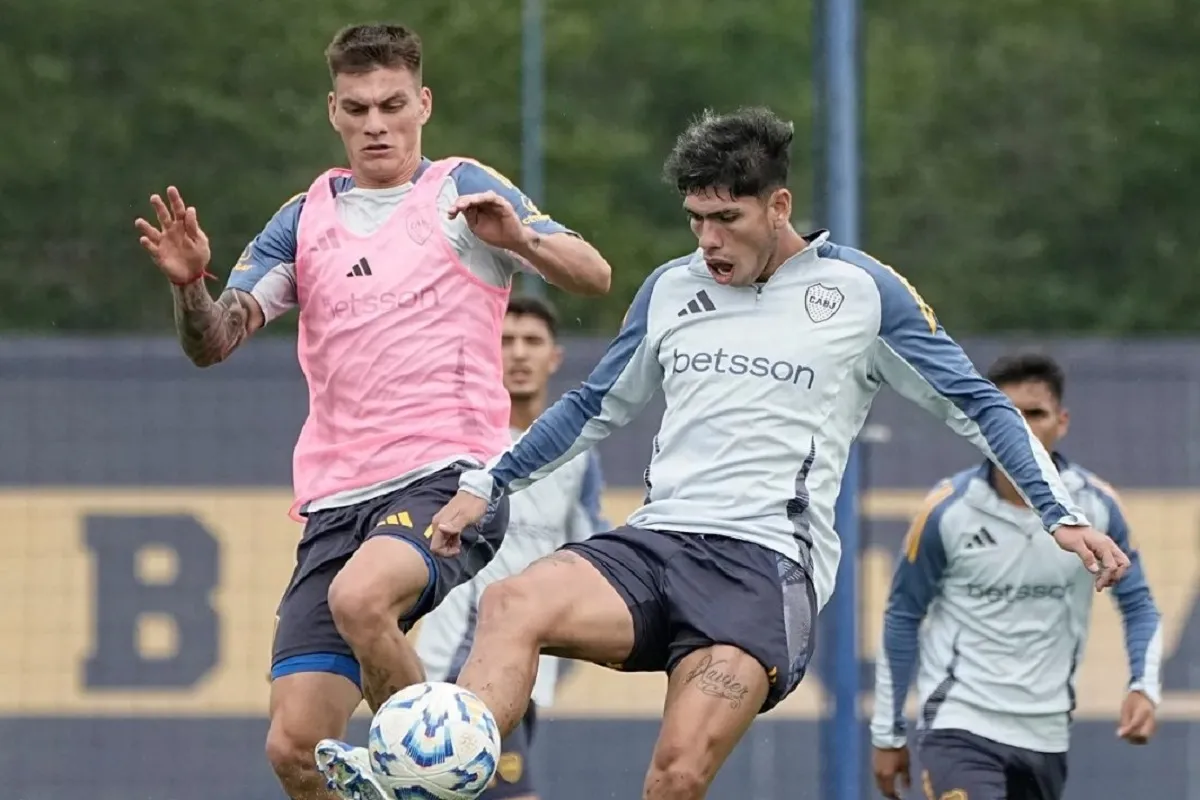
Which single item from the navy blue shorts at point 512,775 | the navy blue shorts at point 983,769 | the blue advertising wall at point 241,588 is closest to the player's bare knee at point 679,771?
the navy blue shorts at point 512,775

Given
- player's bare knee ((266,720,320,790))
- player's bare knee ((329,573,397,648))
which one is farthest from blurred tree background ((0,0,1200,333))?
player's bare knee ((329,573,397,648))

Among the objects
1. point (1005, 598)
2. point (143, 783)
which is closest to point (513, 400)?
point (1005, 598)

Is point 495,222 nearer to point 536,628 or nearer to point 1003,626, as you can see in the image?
point 536,628

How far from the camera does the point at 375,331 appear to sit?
6.25 meters

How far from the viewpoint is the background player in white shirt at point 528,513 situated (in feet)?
25.8

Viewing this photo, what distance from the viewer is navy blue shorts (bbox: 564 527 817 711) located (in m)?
5.65

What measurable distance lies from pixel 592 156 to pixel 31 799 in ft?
13.3

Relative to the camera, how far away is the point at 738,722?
557 centimetres

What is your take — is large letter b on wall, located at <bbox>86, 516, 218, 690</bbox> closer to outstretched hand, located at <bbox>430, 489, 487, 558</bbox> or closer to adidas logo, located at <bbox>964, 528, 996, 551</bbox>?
adidas logo, located at <bbox>964, 528, 996, 551</bbox>

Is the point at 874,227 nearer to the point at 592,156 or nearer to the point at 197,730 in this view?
the point at 592,156

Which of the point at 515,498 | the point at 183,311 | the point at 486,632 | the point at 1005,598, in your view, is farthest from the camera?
the point at 515,498

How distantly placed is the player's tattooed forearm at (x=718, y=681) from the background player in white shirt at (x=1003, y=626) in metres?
2.07

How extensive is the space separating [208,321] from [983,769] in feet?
9.66

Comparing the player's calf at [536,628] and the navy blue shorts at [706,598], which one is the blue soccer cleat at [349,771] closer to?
the player's calf at [536,628]
